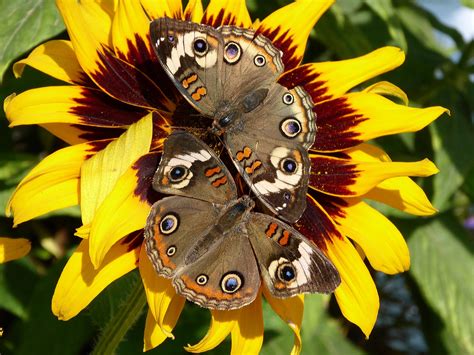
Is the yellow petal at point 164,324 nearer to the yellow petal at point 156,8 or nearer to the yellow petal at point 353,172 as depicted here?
the yellow petal at point 353,172

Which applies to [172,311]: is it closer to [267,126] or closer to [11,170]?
[267,126]

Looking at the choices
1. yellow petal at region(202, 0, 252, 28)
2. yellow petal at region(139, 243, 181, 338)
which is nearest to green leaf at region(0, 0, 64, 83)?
yellow petal at region(202, 0, 252, 28)

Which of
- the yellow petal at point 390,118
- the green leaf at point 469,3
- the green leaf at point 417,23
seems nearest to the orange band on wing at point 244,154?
the yellow petal at point 390,118

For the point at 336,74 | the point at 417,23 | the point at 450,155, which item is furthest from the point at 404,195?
the point at 417,23

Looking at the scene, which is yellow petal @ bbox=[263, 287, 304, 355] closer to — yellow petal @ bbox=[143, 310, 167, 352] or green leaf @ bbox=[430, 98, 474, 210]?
yellow petal @ bbox=[143, 310, 167, 352]

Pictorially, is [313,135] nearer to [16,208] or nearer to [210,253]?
[210,253]

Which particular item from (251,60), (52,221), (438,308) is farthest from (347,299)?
(52,221)
